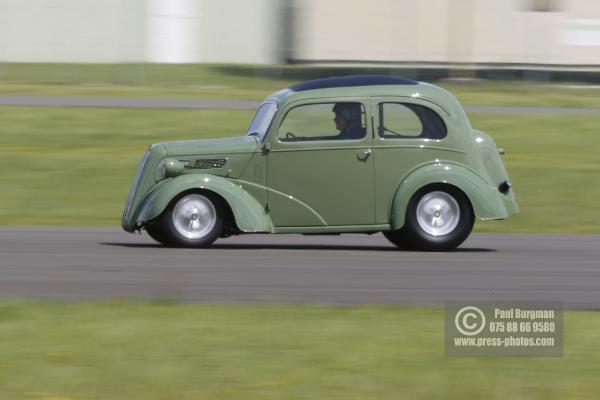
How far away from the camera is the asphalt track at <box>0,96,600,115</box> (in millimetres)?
23656

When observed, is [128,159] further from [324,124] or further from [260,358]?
[260,358]

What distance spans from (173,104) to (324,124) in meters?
12.2

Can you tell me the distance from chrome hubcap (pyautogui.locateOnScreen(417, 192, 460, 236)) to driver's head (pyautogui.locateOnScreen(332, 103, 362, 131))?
1.03 metres

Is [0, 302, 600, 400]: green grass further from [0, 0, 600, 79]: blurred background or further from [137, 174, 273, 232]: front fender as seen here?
[0, 0, 600, 79]: blurred background

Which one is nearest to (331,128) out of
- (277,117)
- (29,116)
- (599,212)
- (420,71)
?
(277,117)

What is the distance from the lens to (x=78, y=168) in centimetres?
1836

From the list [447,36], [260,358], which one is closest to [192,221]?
[260,358]

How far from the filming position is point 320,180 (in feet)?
39.6

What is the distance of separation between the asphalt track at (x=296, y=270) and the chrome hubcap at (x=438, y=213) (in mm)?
268

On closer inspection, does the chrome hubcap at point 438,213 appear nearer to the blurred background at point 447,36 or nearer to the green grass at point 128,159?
the green grass at point 128,159

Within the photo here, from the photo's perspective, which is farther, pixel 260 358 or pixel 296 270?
pixel 296 270

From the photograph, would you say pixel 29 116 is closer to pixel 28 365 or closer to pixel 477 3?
pixel 477 3

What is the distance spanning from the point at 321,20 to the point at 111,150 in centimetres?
1087

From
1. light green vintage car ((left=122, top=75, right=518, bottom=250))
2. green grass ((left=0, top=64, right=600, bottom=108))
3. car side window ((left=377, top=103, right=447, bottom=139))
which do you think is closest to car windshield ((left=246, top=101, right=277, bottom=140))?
light green vintage car ((left=122, top=75, right=518, bottom=250))
